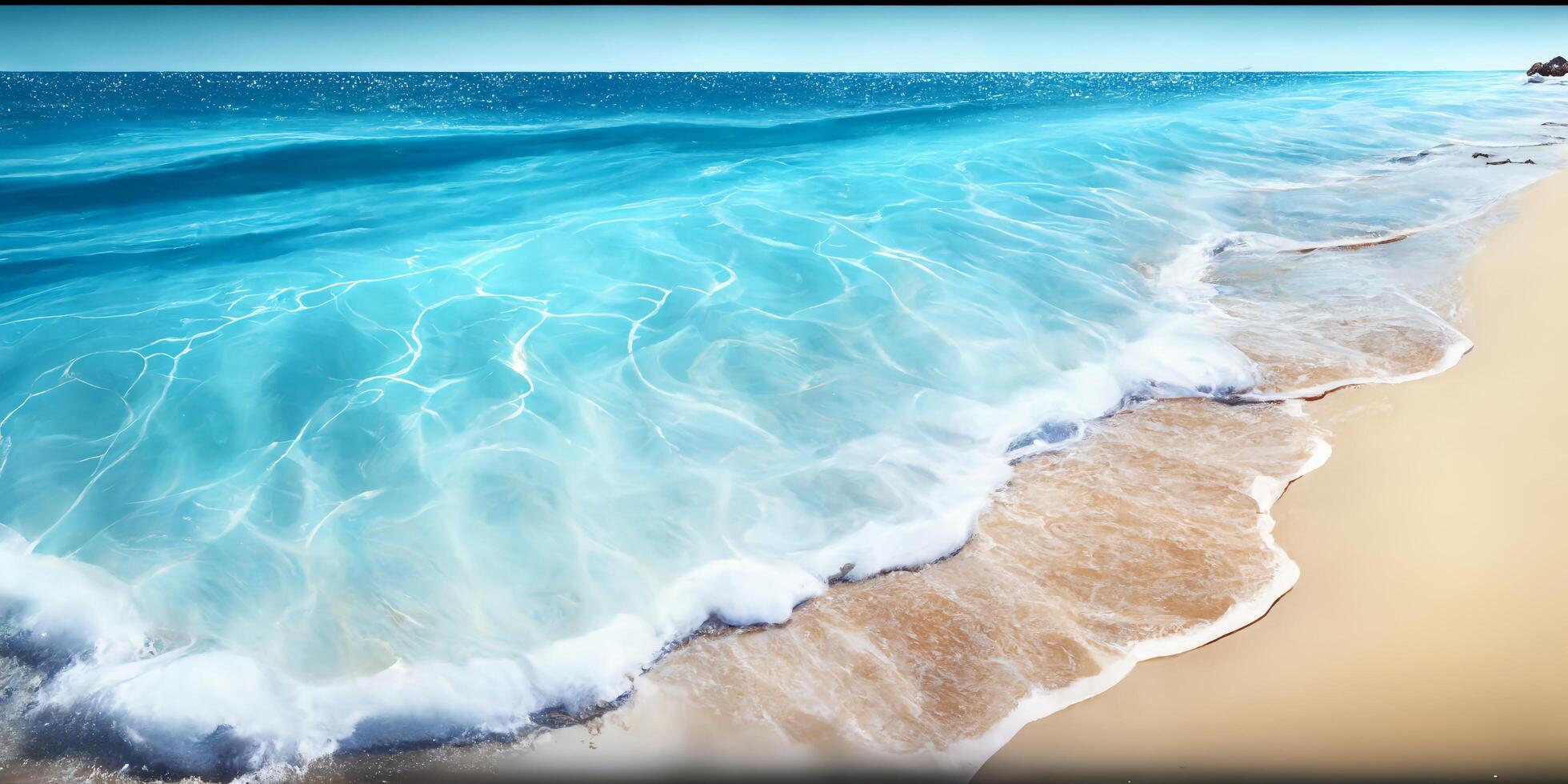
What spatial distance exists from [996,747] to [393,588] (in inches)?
82.4

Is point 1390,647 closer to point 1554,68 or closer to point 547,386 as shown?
point 547,386

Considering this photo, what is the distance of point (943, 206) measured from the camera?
295 inches

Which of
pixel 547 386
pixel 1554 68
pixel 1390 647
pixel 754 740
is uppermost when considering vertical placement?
pixel 1554 68

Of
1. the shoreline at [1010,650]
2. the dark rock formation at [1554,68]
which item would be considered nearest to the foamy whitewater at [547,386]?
the shoreline at [1010,650]

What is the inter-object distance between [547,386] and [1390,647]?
367 cm

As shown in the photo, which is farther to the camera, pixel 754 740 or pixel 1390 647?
pixel 1390 647

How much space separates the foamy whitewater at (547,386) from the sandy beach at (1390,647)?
0.79 metres

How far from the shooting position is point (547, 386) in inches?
160

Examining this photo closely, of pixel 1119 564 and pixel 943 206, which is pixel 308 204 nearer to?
pixel 943 206

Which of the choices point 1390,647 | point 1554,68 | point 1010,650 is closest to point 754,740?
point 1010,650

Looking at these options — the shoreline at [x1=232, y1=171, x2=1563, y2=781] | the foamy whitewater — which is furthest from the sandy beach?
the foamy whitewater

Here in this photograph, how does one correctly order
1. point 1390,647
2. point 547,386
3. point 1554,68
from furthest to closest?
point 1554,68
point 547,386
point 1390,647

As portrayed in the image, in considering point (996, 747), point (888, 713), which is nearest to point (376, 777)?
point (888, 713)

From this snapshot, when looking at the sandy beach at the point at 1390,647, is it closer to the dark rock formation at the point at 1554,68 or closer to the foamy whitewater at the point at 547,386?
the foamy whitewater at the point at 547,386
